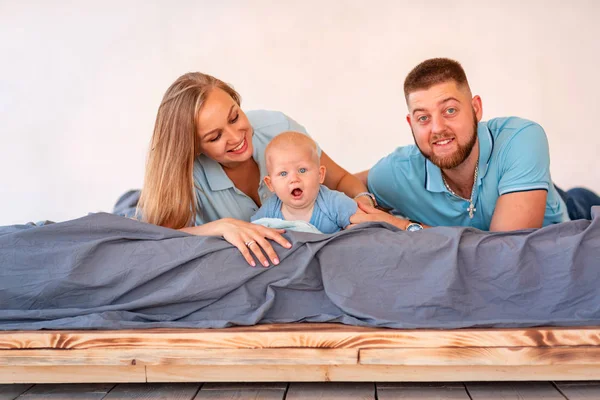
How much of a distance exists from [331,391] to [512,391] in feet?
1.85

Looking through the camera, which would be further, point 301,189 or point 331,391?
point 301,189

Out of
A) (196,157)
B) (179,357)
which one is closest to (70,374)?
(179,357)

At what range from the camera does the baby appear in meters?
2.83

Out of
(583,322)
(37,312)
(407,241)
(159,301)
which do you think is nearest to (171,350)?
(159,301)

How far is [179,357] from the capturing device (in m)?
2.35

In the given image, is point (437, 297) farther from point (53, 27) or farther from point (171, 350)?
point (53, 27)

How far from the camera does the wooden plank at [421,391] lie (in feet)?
7.57

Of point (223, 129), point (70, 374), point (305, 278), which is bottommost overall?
point (70, 374)

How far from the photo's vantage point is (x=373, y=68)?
5469 mm

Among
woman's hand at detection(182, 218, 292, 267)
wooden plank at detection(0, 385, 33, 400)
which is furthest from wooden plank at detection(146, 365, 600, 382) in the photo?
wooden plank at detection(0, 385, 33, 400)

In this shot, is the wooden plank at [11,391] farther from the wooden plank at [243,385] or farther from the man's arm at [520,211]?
the man's arm at [520,211]

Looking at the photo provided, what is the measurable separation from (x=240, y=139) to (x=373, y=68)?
271 cm

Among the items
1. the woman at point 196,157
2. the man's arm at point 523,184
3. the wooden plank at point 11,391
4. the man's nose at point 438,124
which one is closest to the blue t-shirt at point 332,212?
the woman at point 196,157

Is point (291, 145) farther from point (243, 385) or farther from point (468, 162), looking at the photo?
point (243, 385)
